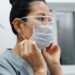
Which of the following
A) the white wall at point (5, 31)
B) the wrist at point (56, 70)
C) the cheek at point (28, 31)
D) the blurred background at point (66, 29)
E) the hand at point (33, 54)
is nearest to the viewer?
the hand at point (33, 54)

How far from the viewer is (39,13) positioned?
Answer: 150 cm

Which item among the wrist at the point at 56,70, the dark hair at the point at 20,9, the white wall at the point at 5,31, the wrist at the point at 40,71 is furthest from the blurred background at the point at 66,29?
the wrist at the point at 40,71

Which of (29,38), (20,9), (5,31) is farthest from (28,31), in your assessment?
(5,31)

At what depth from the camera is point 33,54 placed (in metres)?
1.30

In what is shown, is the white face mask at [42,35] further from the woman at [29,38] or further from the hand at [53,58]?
the hand at [53,58]

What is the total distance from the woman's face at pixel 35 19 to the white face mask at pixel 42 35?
0.09 feet

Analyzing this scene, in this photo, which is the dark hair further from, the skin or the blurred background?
the blurred background

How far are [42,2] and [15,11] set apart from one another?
21 centimetres

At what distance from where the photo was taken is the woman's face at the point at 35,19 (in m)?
1.46

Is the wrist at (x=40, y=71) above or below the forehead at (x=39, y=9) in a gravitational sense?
below

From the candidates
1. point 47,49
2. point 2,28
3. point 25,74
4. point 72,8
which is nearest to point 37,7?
point 47,49

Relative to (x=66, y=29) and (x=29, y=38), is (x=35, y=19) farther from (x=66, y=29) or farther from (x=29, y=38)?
(x=66, y=29)

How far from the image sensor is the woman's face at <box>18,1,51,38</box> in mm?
1462

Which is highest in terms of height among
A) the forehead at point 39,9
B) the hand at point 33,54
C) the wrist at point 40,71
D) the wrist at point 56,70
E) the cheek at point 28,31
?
the forehead at point 39,9
